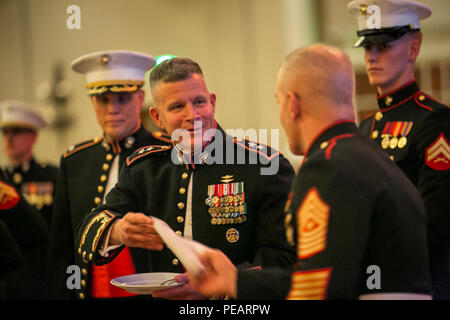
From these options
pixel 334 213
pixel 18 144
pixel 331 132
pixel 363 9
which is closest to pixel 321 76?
pixel 331 132

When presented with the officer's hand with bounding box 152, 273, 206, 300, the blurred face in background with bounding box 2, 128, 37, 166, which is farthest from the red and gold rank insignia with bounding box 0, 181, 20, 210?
the blurred face in background with bounding box 2, 128, 37, 166

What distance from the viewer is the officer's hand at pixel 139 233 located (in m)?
1.89

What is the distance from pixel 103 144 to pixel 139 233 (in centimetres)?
119

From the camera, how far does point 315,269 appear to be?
4.51 ft

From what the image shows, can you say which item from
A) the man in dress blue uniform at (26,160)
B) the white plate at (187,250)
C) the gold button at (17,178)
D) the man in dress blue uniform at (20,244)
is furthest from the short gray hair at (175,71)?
the gold button at (17,178)

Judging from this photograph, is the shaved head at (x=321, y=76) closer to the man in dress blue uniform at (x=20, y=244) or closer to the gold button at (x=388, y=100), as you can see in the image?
the gold button at (x=388, y=100)

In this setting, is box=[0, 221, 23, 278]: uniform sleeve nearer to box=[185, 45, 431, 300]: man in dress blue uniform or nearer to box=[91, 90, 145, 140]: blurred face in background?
box=[91, 90, 145, 140]: blurred face in background

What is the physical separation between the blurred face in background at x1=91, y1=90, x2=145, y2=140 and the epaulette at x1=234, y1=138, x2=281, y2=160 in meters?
0.91

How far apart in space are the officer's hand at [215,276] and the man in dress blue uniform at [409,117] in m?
1.04

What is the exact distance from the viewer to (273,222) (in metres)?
1.96

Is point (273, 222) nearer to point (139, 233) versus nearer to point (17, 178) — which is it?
point (139, 233)

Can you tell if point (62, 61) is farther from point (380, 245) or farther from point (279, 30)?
point (380, 245)

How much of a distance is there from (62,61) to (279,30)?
122 inches
